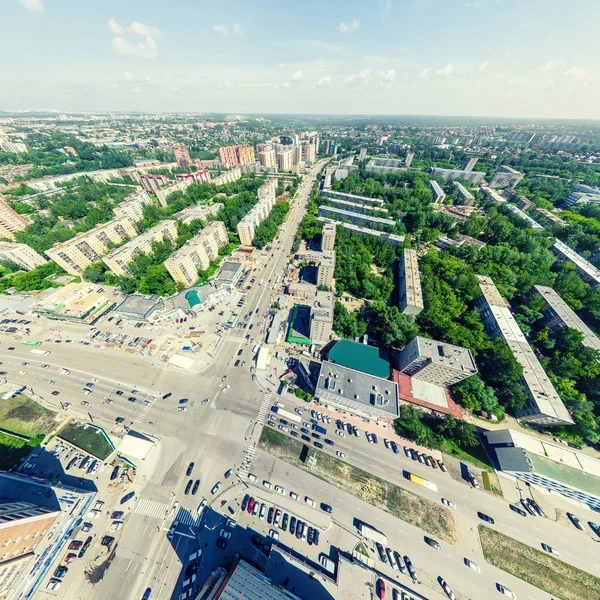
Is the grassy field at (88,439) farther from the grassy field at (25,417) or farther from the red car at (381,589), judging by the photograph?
the red car at (381,589)

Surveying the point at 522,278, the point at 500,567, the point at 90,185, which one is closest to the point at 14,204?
the point at 90,185

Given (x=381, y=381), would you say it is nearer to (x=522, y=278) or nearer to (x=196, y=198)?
(x=522, y=278)

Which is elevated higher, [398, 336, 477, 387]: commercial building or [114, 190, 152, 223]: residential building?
[114, 190, 152, 223]: residential building

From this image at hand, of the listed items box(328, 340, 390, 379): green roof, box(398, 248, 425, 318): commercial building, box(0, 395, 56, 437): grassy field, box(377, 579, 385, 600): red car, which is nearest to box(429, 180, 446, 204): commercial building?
box(398, 248, 425, 318): commercial building

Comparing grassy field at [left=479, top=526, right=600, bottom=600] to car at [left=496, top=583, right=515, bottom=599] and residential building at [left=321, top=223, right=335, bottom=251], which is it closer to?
car at [left=496, top=583, right=515, bottom=599]

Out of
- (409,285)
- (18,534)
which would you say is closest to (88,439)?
(18,534)
